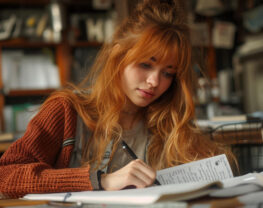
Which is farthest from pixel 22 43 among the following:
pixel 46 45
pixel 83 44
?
pixel 83 44

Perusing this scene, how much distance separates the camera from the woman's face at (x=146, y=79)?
43.8 inches

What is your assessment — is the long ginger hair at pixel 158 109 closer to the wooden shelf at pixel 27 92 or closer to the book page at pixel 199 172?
the book page at pixel 199 172

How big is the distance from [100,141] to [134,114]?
24cm

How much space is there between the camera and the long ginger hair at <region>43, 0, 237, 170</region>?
1.12 meters

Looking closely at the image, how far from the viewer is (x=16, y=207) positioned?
672mm

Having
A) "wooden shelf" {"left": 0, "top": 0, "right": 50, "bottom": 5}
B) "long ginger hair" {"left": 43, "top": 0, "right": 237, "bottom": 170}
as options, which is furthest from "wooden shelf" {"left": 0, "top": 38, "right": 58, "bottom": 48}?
"long ginger hair" {"left": 43, "top": 0, "right": 237, "bottom": 170}

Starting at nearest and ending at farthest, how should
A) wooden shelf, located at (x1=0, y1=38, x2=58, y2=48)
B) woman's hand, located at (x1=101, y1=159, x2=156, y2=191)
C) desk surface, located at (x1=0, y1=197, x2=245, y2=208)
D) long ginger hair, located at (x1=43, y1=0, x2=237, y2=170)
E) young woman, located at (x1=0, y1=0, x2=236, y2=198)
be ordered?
desk surface, located at (x1=0, y1=197, x2=245, y2=208), woman's hand, located at (x1=101, y1=159, x2=156, y2=191), young woman, located at (x1=0, y1=0, x2=236, y2=198), long ginger hair, located at (x1=43, y1=0, x2=237, y2=170), wooden shelf, located at (x1=0, y1=38, x2=58, y2=48)

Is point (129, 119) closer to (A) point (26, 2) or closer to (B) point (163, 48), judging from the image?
(B) point (163, 48)

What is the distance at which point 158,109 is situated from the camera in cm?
133

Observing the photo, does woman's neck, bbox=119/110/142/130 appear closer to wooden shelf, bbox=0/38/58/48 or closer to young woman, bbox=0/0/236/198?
young woman, bbox=0/0/236/198

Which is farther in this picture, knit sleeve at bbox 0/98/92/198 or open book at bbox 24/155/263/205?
knit sleeve at bbox 0/98/92/198

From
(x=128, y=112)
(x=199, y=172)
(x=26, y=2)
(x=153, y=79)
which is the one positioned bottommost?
(x=199, y=172)

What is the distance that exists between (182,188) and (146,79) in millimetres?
538

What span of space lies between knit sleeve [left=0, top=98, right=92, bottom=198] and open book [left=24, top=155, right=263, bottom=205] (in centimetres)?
6
